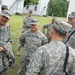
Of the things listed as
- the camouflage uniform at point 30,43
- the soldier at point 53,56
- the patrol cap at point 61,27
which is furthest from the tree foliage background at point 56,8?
the soldier at point 53,56

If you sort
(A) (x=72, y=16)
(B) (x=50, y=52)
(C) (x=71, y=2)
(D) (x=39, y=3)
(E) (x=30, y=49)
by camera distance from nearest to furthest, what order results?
(B) (x=50, y=52) < (A) (x=72, y=16) < (E) (x=30, y=49) < (C) (x=71, y=2) < (D) (x=39, y=3)

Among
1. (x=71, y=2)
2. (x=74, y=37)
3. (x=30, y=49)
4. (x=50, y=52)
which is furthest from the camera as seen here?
(x=71, y=2)

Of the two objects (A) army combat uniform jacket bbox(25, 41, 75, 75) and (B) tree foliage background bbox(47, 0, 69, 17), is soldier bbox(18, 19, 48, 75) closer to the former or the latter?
(A) army combat uniform jacket bbox(25, 41, 75, 75)

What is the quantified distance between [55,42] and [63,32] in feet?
0.56

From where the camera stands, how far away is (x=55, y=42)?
3.65 metres

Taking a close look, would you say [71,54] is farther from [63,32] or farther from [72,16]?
[72,16]

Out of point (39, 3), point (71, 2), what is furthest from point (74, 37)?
point (39, 3)

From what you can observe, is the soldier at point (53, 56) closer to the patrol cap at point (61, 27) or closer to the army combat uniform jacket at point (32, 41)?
the patrol cap at point (61, 27)

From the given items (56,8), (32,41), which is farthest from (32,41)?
(56,8)

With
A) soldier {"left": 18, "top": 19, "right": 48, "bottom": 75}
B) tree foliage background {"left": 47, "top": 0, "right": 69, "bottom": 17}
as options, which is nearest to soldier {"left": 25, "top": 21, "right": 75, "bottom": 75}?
soldier {"left": 18, "top": 19, "right": 48, "bottom": 75}

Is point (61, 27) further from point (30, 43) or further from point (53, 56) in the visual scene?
point (30, 43)

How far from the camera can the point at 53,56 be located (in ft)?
11.9

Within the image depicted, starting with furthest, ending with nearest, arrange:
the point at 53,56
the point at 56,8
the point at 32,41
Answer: the point at 56,8, the point at 32,41, the point at 53,56

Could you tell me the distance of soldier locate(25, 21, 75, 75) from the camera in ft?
11.9
